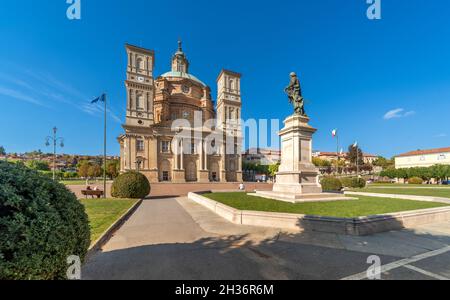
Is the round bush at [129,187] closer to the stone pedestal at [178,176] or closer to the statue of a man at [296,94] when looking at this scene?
the statue of a man at [296,94]

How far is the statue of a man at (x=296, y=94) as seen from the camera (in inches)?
540

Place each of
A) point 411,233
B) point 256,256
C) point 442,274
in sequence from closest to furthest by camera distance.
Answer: point 442,274 → point 256,256 → point 411,233

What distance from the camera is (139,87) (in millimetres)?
40594

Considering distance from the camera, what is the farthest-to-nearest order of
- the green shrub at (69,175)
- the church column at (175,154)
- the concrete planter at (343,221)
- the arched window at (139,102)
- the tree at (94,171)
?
the green shrub at (69,175)
the tree at (94,171)
the church column at (175,154)
the arched window at (139,102)
the concrete planter at (343,221)

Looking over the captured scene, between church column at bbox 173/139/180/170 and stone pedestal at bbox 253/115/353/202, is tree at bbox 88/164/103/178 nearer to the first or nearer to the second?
church column at bbox 173/139/180/170

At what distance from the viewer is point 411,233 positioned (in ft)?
21.4

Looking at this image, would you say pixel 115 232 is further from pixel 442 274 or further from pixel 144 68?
pixel 144 68

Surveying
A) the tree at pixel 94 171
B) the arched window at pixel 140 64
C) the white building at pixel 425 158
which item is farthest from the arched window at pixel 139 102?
the white building at pixel 425 158

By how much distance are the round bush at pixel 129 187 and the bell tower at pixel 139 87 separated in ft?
84.4

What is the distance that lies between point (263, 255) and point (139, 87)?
142 ft

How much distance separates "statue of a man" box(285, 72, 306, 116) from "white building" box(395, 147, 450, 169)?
7747 centimetres

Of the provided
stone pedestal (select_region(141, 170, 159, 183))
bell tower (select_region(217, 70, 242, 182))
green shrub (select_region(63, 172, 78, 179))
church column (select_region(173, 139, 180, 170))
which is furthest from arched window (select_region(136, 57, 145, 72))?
green shrub (select_region(63, 172, 78, 179))
